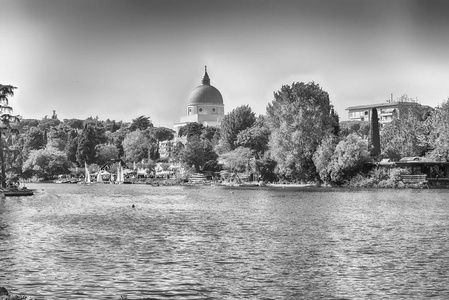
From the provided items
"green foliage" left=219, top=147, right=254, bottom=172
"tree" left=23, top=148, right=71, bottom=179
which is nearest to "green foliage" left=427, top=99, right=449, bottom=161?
"green foliage" left=219, top=147, right=254, bottom=172

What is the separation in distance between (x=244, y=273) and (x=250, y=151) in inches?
4116

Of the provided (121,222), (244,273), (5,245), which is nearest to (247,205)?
(121,222)

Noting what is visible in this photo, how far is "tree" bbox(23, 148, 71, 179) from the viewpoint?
167125mm

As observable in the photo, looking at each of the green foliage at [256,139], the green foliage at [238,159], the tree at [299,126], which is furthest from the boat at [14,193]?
the green foliage at [256,139]

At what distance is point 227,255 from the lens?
31.4 meters

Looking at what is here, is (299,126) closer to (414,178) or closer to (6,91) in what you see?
(414,178)

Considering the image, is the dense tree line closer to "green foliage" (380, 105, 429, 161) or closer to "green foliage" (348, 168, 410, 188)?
"green foliage" (380, 105, 429, 161)

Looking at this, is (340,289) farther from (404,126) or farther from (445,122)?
(404,126)

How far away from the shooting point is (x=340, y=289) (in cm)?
2392

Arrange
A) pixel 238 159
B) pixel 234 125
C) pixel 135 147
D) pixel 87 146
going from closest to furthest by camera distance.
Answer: pixel 238 159 → pixel 234 125 → pixel 87 146 → pixel 135 147

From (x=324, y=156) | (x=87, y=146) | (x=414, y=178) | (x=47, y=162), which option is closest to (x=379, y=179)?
(x=414, y=178)

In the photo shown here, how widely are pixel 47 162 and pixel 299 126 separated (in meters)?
84.7

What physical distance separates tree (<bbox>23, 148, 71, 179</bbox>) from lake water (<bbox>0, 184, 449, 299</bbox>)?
116 metres

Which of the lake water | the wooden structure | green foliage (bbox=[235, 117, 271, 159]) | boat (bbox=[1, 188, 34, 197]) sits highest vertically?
green foliage (bbox=[235, 117, 271, 159])
